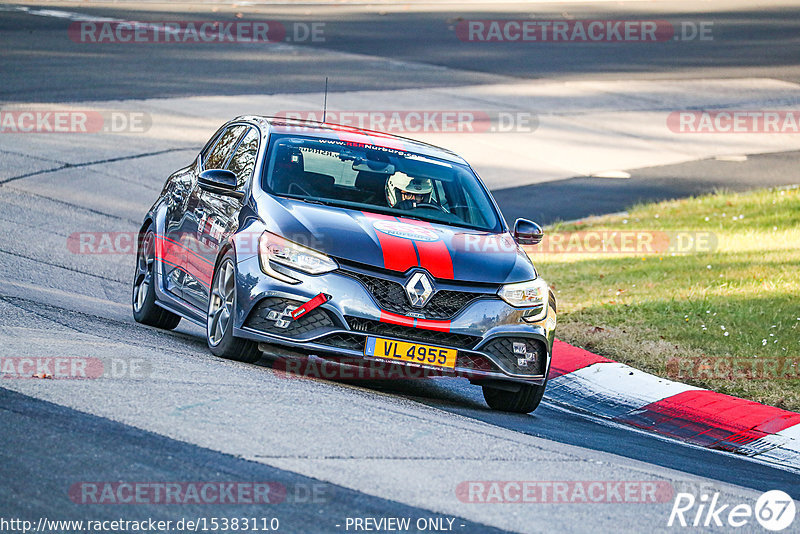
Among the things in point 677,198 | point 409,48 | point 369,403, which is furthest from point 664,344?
point 409,48

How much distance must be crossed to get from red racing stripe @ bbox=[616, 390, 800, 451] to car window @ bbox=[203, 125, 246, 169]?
11.9 feet

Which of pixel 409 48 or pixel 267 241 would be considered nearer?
pixel 267 241

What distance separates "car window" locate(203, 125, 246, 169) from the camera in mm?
9742

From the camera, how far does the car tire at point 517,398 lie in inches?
332

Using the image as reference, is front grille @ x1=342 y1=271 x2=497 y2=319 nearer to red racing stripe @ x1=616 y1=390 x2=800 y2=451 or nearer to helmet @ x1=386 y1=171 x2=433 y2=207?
helmet @ x1=386 y1=171 x2=433 y2=207

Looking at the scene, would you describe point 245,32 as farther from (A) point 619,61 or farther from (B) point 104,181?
(B) point 104,181

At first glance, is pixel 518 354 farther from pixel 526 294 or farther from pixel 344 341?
pixel 344 341

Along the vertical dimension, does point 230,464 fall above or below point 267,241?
below

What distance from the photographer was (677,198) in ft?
59.3

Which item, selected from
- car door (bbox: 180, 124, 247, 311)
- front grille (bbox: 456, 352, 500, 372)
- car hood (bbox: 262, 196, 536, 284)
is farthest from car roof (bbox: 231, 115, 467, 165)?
front grille (bbox: 456, 352, 500, 372)

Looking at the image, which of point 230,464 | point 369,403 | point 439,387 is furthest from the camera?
point 439,387

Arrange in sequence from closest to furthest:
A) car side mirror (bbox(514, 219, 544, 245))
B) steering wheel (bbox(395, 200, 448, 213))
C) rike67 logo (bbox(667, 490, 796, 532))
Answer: rike67 logo (bbox(667, 490, 796, 532)), steering wheel (bbox(395, 200, 448, 213)), car side mirror (bbox(514, 219, 544, 245))

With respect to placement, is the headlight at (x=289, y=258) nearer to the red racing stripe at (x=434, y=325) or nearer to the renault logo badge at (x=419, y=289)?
the renault logo badge at (x=419, y=289)

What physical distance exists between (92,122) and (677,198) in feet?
28.5
